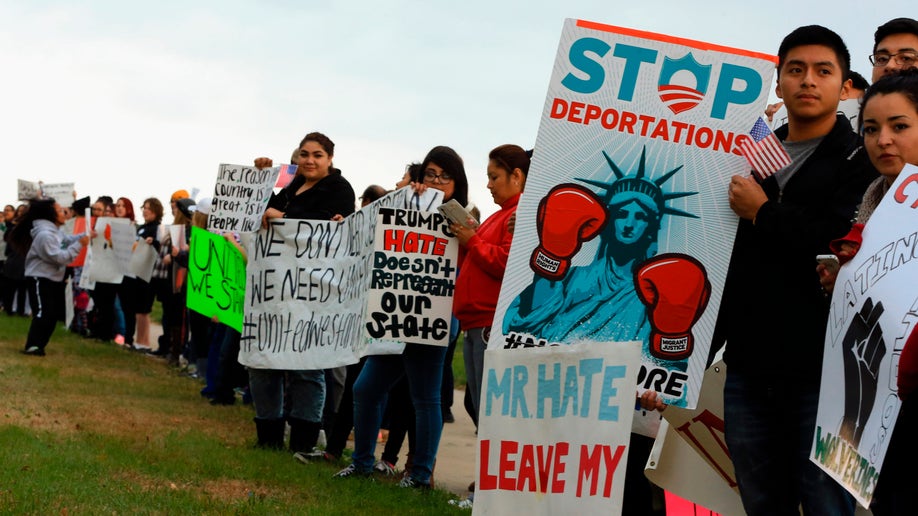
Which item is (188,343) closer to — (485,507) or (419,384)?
(419,384)

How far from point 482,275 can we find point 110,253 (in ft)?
41.7

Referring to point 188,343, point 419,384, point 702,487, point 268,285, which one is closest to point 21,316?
point 188,343

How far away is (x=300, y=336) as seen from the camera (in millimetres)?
8477

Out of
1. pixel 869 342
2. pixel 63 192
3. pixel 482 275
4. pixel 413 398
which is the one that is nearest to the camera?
pixel 869 342

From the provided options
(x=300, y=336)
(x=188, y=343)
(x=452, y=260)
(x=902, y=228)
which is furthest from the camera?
(x=188, y=343)

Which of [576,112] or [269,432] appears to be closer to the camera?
[576,112]

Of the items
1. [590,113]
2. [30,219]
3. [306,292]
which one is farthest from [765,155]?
[30,219]

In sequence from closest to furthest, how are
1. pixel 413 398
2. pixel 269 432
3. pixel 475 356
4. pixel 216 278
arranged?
pixel 475 356 < pixel 413 398 < pixel 269 432 < pixel 216 278

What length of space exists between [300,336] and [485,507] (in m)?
4.19

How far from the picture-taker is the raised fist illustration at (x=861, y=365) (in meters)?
3.38

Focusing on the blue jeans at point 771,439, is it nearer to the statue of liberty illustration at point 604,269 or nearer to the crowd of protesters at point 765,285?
the crowd of protesters at point 765,285

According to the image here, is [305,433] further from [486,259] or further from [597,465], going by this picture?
[597,465]

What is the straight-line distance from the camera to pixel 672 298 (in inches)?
182

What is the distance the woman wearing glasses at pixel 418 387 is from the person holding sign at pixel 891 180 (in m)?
3.98
